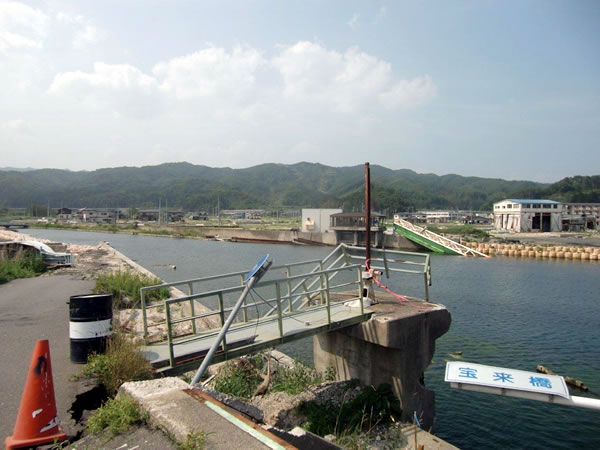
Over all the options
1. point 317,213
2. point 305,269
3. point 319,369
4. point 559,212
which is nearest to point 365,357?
point 319,369

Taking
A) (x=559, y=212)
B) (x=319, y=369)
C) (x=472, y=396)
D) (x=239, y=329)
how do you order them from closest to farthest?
(x=239, y=329), (x=319, y=369), (x=472, y=396), (x=559, y=212)

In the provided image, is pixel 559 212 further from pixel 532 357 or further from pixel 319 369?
pixel 319 369

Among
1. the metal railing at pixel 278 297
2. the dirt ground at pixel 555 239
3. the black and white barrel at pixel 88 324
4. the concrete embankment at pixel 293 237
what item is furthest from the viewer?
the concrete embankment at pixel 293 237

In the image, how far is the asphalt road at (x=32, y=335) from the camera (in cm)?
513

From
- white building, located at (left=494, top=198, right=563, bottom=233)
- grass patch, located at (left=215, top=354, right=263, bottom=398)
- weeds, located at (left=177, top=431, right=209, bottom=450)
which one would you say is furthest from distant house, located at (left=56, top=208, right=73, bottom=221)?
weeds, located at (left=177, top=431, right=209, bottom=450)

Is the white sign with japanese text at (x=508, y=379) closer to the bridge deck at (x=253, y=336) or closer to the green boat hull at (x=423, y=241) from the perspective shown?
the bridge deck at (x=253, y=336)

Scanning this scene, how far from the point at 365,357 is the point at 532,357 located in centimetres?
848

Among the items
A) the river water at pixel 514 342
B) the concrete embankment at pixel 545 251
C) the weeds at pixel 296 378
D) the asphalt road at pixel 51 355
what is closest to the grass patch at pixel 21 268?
the asphalt road at pixel 51 355

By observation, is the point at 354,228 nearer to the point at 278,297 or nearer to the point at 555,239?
the point at 555,239

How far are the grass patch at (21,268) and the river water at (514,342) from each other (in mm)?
11908

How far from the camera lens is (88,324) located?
6.15 metres

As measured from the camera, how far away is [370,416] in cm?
826

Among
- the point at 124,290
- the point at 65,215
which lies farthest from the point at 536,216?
the point at 65,215

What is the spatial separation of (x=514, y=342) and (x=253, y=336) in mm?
12812
